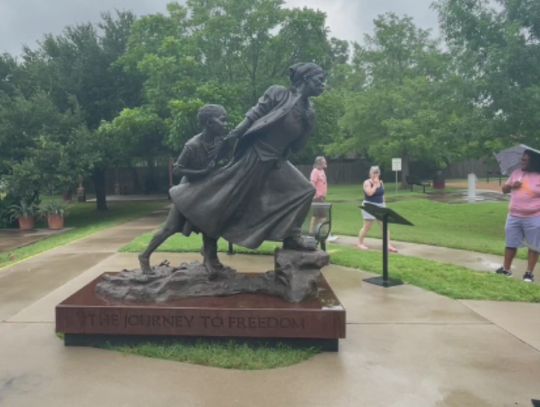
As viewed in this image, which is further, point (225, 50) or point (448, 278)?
point (225, 50)

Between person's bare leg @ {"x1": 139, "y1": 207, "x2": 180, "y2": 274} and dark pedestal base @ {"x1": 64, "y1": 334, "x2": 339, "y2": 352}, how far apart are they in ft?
2.46

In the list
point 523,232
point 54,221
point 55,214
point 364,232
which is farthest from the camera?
point 55,214

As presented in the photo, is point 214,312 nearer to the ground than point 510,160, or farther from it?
nearer to the ground

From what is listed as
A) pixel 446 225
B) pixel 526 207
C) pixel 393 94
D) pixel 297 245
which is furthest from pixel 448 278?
pixel 393 94

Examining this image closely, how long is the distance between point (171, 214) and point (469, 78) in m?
8.62

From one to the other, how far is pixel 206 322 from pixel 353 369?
1.31m

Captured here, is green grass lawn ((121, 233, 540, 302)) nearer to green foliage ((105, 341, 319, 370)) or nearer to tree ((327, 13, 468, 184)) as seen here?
green foliage ((105, 341, 319, 370))

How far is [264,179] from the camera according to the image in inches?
200

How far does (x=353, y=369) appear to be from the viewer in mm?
3881

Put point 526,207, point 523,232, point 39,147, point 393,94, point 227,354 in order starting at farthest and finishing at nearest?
point 393,94 < point 39,147 < point 523,232 < point 526,207 < point 227,354

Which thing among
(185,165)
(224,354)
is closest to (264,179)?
(185,165)

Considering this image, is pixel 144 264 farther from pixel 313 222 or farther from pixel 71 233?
pixel 71 233

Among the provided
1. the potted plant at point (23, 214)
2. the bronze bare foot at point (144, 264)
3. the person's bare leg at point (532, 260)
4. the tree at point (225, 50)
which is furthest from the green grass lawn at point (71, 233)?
the person's bare leg at point (532, 260)

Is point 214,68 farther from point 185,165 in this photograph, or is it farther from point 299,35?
point 185,165
